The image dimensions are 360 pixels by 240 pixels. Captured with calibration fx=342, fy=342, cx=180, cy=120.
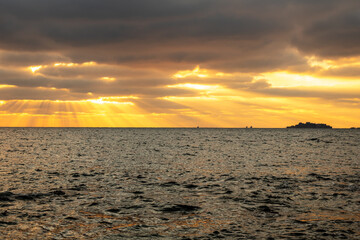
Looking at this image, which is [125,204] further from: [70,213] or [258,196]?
[258,196]

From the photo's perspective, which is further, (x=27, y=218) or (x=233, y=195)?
(x=233, y=195)

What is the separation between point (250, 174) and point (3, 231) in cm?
2626

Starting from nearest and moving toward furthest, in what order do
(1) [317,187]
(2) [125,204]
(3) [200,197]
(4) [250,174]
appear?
1. (2) [125,204]
2. (3) [200,197]
3. (1) [317,187]
4. (4) [250,174]

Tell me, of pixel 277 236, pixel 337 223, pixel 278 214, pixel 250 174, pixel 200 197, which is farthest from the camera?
pixel 250 174

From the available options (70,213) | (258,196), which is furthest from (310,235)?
(70,213)

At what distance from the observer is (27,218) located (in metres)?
18.4

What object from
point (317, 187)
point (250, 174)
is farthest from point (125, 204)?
point (250, 174)

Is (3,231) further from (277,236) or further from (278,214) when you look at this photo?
(278,214)

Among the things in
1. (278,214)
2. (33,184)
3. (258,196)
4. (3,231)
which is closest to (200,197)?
(258,196)

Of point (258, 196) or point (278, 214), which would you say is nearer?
point (278, 214)

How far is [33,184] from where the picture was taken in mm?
29344

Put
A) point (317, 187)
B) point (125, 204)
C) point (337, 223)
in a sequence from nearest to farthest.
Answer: point (337, 223) < point (125, 204) < point (317, 187)

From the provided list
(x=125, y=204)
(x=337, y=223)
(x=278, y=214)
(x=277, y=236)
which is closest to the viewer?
(x=277, y=236)

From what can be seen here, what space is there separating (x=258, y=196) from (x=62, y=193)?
47.4 feet
